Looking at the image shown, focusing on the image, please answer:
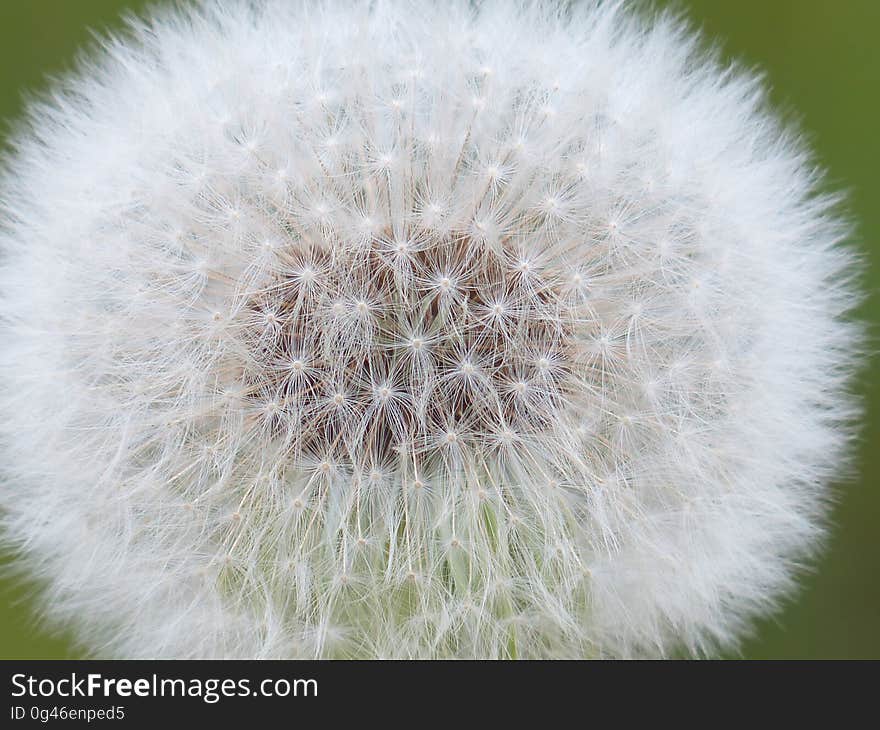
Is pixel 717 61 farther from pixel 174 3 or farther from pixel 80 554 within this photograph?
pixel 80 554

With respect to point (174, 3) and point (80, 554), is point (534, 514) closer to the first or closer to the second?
point (80, 554)

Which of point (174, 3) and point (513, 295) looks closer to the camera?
point (513, 295)

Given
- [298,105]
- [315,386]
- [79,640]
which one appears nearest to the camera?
[315,386]

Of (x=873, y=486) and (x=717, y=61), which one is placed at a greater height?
(x=717, y=61)

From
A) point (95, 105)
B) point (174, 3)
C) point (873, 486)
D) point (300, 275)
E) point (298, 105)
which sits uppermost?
point (174, 3)

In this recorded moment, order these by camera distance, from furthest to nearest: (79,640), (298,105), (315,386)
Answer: (79,640)
(298,105)
(315,386)

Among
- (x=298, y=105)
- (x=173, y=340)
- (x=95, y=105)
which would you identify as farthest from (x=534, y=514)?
(x=95, y=105)

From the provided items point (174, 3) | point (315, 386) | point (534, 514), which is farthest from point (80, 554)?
point (174, 3)
